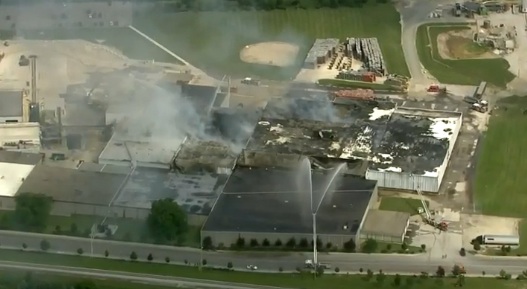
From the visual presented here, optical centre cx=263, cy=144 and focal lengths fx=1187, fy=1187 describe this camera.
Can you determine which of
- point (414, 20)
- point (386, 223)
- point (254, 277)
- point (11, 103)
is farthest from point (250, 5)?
point (254, 277)

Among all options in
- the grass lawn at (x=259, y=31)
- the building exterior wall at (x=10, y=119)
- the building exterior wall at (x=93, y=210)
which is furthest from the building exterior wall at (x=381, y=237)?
the building exterior wall at (x=10, y=119)

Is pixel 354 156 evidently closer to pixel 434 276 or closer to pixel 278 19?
pixel 434 276

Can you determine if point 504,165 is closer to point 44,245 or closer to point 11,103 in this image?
point 44,245

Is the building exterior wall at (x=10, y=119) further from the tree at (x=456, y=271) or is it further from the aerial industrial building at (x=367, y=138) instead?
the tree at (x=456, y=271)

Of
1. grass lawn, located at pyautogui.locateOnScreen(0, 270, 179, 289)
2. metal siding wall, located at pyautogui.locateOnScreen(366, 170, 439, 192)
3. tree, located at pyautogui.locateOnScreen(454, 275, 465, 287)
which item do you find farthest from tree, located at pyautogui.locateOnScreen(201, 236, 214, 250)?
tree, located at pyautogui.locateOnScreen(454, 275, 465, 287)

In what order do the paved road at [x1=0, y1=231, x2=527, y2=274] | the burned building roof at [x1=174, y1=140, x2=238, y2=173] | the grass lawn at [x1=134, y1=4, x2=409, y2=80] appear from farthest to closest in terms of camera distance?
the grass lawn at [x1=134, y1=4, x2=409, y2=80]
the burned building roof at [x1=174, y1=140, x2=238, y2=173]
the paved road at [x1=0, y1=231, x2=527, y2=274]

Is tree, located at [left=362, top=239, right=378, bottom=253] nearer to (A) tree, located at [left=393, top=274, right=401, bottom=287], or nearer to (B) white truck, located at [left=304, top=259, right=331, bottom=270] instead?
(B) white truck, located at [left=304, top=259, right=331, bottom=270]

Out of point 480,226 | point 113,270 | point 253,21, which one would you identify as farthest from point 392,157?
point 253,21
